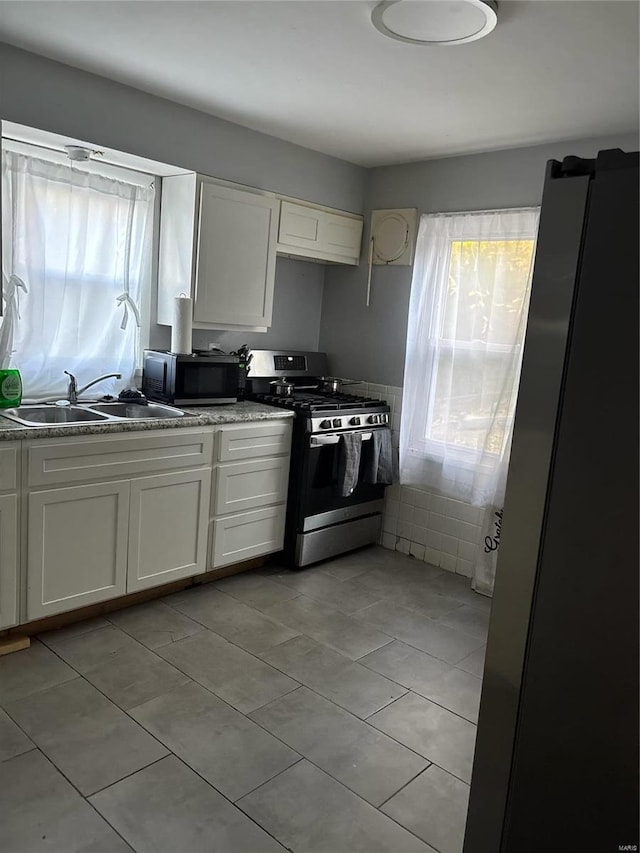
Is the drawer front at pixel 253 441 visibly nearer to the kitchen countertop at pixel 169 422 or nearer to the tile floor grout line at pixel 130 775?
the kitchen countertop at pixel 169 422

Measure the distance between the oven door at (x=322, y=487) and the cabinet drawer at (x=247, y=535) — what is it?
15cm

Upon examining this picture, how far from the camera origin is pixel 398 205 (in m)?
4.32

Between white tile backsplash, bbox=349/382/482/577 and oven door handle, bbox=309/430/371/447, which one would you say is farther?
white tile backsplash, bbox=349/382/482/577

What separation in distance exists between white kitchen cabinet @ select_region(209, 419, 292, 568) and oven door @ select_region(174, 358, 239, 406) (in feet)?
1.04

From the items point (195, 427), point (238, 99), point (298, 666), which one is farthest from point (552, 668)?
point (238, 99)

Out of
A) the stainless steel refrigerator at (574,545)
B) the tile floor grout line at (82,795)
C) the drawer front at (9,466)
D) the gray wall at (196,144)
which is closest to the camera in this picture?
the stainless steel refrigerator at (574,545)

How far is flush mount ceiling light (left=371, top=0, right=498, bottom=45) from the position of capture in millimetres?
2104

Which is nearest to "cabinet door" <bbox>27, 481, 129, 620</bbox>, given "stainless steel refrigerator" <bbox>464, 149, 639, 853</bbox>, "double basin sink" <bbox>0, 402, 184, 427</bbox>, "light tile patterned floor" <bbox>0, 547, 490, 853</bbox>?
"light tile patterned floor" <bbox>0, 547, 490, 853</bbox>

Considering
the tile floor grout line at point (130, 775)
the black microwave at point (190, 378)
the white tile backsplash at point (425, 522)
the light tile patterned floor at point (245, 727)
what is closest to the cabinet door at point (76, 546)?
the light tile patterned floor at point (245, 727)

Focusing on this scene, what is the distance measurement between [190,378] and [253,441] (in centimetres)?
48

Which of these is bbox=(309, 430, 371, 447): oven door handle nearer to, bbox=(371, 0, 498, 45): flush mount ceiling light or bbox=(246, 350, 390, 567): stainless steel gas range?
bbox=(246, 350, 390, 567): stainless steel gas range

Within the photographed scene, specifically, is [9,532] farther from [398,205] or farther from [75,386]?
[398,205]

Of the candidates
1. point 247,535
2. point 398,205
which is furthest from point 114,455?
point 398,205

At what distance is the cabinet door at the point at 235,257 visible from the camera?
3643 mm
